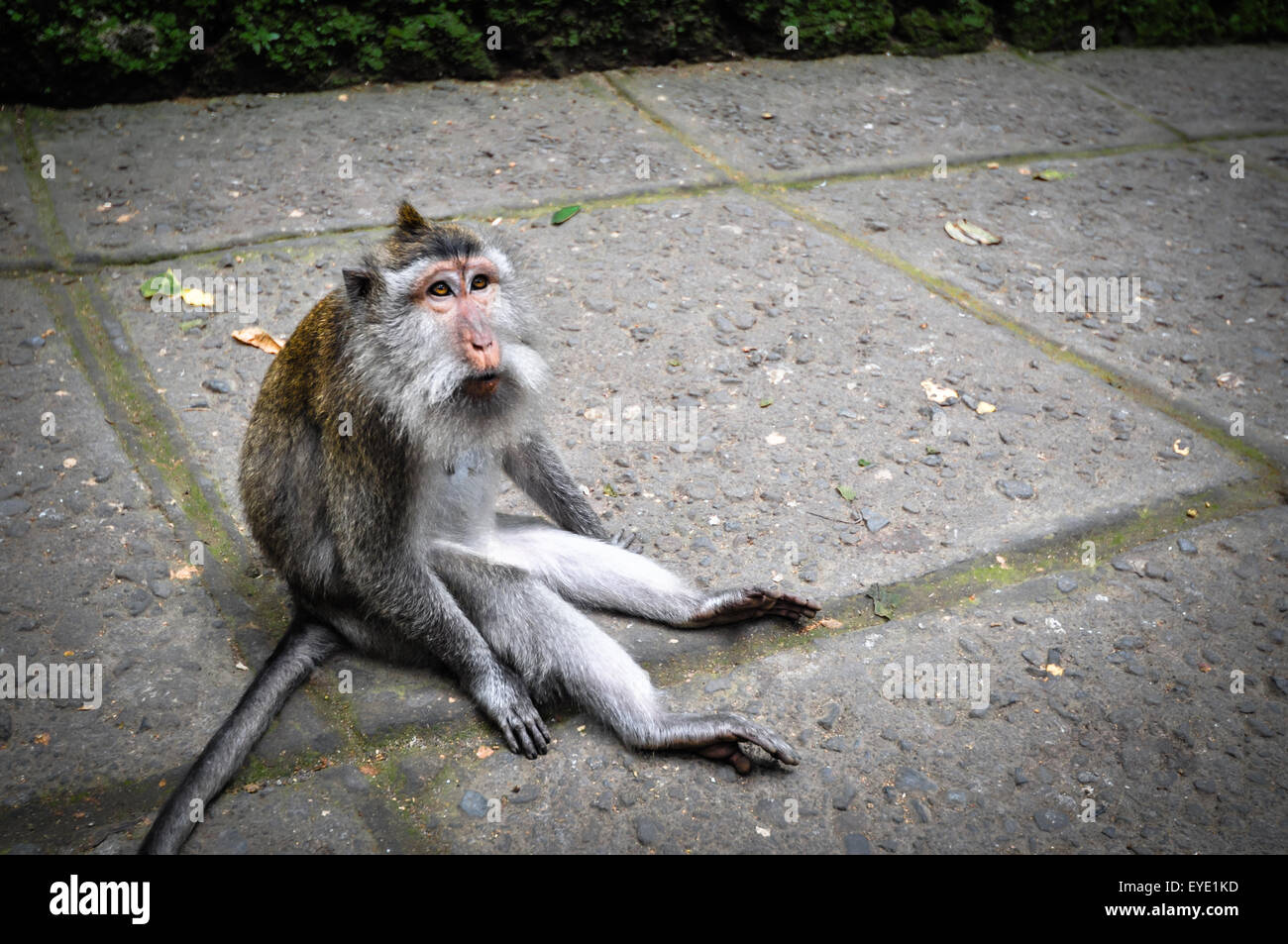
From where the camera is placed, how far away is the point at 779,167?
17.5ft

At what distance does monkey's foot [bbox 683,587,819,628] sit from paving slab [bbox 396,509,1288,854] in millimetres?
114

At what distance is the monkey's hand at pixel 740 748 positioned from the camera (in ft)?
8.48

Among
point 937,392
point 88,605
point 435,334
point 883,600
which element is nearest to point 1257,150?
point 937,392

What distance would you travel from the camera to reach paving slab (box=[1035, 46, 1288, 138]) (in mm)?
6355

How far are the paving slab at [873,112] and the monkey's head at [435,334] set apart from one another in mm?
2840

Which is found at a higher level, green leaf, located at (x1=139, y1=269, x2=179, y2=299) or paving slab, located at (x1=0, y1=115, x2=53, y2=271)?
paving slab, located at (x1=0, y1=115, x2=53, y2=271)

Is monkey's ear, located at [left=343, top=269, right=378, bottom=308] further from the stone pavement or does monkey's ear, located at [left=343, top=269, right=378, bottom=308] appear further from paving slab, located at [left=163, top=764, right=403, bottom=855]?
paving slab, located at [left=163, top=764, right=403, bottom=855]

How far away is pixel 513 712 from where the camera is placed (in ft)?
8.81

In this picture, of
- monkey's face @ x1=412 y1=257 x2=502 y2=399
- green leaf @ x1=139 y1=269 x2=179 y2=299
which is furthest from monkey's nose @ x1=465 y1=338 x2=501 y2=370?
green leaf @ x1=139 y1=269 x2=179 y2=299

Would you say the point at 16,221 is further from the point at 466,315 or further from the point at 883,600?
the point at 883,600

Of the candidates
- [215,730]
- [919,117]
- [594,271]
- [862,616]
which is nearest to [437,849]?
[215,730]

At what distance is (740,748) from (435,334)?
1.28 m

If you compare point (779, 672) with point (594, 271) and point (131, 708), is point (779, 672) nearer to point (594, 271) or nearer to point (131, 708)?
point (131, 708)

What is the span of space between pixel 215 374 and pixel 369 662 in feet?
4.78
